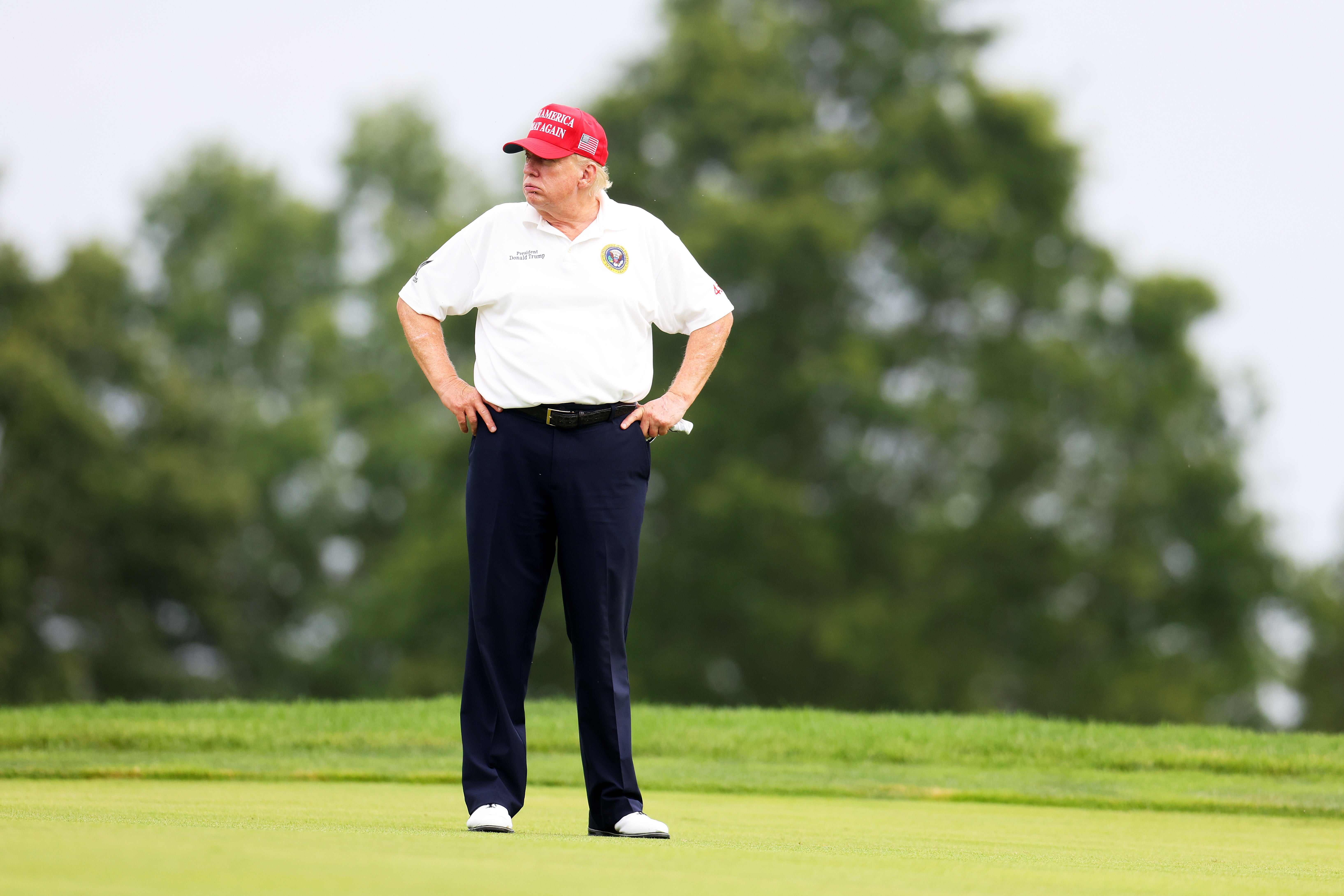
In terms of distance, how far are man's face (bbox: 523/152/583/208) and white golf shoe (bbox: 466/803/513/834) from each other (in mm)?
1645

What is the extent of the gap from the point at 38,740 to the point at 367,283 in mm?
25812

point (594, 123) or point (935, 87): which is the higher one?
point (935, 87)

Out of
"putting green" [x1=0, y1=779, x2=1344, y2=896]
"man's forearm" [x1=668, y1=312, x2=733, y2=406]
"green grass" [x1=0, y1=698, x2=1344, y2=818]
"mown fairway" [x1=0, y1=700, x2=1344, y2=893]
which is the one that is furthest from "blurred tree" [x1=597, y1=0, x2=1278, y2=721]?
"man's forearm" [x1=668, y1=312, x2=733, y2=406]

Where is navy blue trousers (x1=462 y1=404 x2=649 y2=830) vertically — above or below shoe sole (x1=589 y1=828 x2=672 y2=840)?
above

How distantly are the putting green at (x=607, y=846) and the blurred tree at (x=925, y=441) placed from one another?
1519cm

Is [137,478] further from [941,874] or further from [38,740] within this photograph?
[941,874]

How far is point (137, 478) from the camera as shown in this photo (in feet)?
81.6

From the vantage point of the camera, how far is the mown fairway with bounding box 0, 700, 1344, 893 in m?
2.82

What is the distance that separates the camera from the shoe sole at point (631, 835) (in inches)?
164

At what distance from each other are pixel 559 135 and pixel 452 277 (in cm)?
53

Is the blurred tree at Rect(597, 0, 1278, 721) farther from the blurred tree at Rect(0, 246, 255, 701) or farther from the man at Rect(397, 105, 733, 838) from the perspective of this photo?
the man at Rect(397, 105, 733, 838)

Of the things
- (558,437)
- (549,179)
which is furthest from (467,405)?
(549,179)

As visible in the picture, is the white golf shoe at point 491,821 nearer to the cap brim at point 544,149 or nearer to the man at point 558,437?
the man at point 558,437

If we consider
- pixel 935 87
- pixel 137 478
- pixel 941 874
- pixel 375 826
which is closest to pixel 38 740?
pixel 375 826
